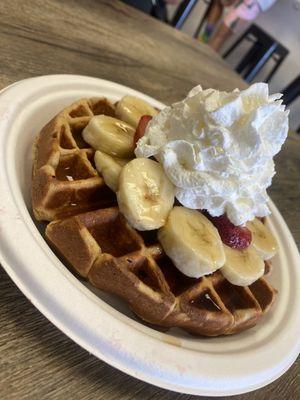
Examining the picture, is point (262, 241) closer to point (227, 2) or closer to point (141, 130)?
point (141, 130)

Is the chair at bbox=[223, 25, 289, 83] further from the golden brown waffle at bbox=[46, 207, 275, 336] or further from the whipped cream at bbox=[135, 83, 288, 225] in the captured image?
the golden brown waffle at bbox=[46, 207, 275, 336]


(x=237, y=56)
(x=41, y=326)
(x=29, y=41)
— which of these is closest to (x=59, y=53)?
(x=29, y=41)

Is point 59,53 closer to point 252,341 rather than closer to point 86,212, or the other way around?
point 86,212

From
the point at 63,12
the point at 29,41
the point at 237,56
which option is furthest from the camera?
the point at 237,56

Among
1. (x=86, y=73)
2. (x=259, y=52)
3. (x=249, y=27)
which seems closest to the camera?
(x=86, y=73)

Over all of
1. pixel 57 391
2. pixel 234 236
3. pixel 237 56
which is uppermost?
pixel 234 236

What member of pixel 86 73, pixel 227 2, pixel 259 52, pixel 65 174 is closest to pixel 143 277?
pixel 65 174
